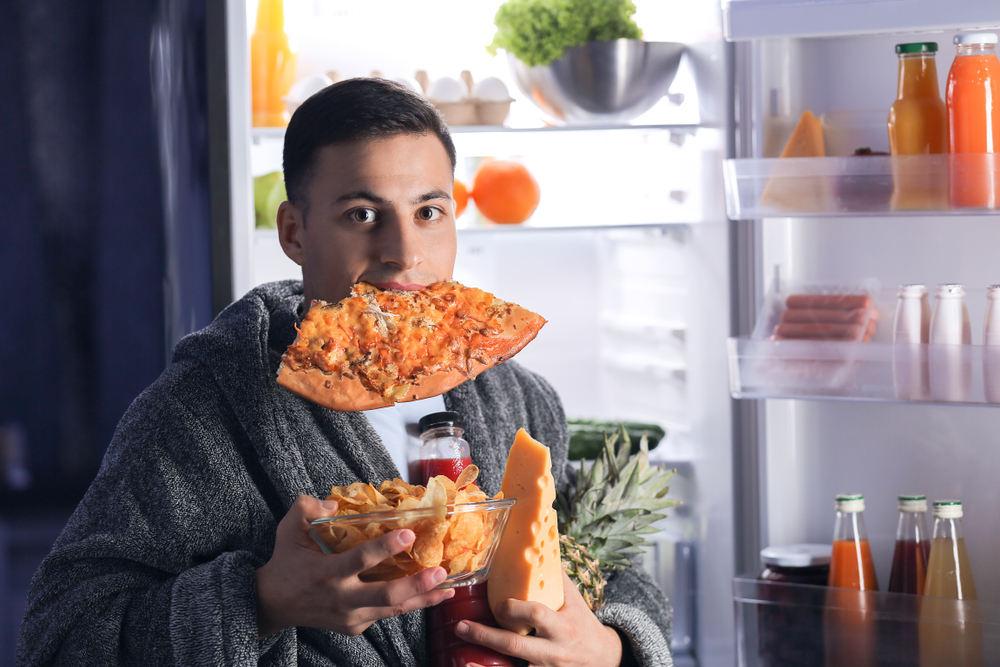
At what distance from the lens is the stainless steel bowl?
2.34 m

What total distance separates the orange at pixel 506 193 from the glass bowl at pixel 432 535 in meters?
1.64

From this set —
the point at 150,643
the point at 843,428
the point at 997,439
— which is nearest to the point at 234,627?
the point at 150,643

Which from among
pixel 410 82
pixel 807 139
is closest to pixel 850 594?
pixel 807 139

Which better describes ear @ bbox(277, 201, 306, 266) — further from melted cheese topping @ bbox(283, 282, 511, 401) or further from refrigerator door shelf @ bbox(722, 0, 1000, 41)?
refrigerator door shelf @ bbox(722, 0, 1000, 41)

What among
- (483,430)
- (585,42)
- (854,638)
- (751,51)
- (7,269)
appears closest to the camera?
(483,430)

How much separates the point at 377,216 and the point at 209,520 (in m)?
0.50

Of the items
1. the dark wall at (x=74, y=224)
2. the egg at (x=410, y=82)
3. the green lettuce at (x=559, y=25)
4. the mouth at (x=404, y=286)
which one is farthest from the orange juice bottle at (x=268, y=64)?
the mouth at (x=404, y=286)

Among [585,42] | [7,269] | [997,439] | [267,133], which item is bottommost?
[997,439]

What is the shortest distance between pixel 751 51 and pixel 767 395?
2.45 ft

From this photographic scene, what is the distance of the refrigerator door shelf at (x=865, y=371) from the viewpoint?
5.08ft

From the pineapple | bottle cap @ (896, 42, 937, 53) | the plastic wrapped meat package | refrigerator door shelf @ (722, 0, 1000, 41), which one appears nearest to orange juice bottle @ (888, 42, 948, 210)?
bottle cap @ (896, 42, 937, 53)

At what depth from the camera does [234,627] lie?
1.12 meters

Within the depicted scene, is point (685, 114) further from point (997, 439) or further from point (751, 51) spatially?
point (997, 439)

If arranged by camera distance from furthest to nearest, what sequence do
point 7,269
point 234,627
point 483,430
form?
point 7,269 → point 483,430 → point 234,627
